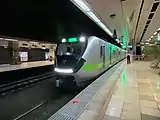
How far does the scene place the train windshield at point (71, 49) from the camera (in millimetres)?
7293

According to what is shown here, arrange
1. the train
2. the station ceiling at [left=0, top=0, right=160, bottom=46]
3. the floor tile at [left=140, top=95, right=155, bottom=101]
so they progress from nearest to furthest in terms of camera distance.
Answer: the floor tile at [left=140, top=95, right=155, bottom=101], the train, the station ceiling at [left=0, top=0, right=160, bottom=46]

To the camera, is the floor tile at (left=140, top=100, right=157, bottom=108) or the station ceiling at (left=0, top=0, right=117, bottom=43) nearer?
the floor tile at (left=140, top=100, right=157, bottom=108)

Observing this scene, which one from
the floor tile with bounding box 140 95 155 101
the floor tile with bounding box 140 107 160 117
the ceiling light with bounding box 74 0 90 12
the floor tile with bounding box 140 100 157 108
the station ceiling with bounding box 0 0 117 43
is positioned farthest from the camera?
the station ceiling with bounding box 0 0 117 43

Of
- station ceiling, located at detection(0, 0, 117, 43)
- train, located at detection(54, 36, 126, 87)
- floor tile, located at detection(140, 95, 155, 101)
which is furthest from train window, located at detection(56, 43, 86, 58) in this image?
floor tile, located at detection(140, 95, 155, 101)

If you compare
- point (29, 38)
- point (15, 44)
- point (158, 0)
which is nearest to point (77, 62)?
point (158, 0)

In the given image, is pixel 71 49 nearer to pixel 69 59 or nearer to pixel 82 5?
pixel 69 59

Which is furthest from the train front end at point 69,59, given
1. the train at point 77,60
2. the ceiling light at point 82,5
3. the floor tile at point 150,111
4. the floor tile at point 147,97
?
the floor tile at point 150,111

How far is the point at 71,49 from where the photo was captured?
25.2 ft

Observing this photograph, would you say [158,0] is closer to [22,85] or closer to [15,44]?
[22,85]

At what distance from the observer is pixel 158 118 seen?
3.62m

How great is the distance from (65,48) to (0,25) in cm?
449

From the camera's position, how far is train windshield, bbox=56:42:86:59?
7.29 metres

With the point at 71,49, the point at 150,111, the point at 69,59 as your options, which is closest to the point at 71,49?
the point at 71,49

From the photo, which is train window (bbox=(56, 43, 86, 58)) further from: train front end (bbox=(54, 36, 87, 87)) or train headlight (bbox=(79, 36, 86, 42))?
train headlight (bbox=(79, 36, 86, 42))
